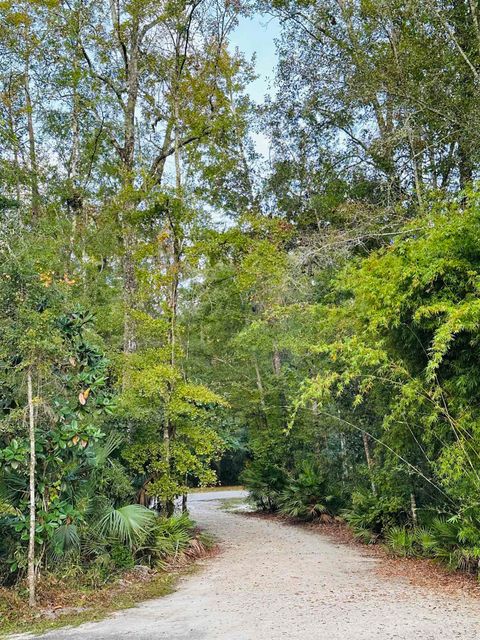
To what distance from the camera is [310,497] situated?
10.7 meters

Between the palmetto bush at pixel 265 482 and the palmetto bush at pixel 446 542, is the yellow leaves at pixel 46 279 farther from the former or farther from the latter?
the palmetto bush at pixel 265 482

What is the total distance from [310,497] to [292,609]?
6681 millimetres

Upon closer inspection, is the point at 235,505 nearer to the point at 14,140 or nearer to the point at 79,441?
the point at 79,441

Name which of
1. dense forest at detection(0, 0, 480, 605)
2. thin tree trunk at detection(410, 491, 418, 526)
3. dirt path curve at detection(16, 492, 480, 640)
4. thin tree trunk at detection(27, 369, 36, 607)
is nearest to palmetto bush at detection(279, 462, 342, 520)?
dense forest at detection(0, 0, 480, 605)

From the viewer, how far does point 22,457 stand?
459 centimetres

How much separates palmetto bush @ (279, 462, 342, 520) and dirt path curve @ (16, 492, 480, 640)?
3.59m

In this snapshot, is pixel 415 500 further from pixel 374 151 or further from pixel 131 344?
pixel 374 151

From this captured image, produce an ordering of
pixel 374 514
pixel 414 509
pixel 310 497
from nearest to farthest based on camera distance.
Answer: pixel 414 509 → pixel 374 514 → pixel 310 497

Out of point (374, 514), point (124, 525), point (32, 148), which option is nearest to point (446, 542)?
point (374, 514)

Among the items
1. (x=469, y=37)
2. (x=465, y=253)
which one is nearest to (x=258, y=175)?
(x=469, y=37)

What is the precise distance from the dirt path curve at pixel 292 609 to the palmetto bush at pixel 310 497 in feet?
11.8

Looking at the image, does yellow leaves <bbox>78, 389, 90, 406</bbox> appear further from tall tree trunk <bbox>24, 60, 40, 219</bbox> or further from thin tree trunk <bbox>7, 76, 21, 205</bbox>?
tall tree trunk <bbox>24, 60, 40, 219</bbox>

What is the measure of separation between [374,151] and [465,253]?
522cm

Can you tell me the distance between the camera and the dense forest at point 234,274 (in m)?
5.04
